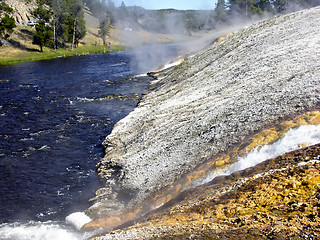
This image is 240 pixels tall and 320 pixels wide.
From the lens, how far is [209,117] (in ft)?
53.0

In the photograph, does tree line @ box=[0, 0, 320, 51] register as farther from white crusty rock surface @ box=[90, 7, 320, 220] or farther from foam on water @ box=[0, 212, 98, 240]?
foam on water @ box=[0, 212, 98, 240]

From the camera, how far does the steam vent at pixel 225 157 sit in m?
7.40

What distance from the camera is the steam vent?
7.40m

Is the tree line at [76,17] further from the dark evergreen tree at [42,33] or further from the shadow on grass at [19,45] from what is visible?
the shadow on grass at [19,45]

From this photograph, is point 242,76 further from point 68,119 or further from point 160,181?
point 68,119

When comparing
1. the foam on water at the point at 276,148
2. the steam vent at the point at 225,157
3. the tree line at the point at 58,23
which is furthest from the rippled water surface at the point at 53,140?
the tree line at the point at 58,23

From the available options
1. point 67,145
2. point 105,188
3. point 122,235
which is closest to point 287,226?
point 122,235

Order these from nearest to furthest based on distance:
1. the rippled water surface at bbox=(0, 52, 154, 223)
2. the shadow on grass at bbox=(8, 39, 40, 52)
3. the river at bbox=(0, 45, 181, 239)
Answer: the river at bbox=(0, 45, 181, 239) < the rippled water surface at bbox=(0, 52, 154, 223) < the shadow on grass at bbox=(8, 39, 40, 52)

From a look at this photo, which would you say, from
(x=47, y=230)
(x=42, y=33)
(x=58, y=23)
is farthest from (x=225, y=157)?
(x=58, y=23)

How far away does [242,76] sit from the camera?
20344mm

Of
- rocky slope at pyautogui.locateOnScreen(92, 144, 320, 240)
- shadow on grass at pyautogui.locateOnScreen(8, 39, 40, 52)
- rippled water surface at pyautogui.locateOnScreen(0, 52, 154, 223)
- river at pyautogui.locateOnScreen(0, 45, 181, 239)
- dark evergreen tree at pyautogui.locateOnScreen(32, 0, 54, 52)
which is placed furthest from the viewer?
dark evergreen tree at pyautogui.locateOnScreen(32, 0, 54, 52)

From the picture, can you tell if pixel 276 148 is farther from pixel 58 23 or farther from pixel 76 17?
pixel 76 17

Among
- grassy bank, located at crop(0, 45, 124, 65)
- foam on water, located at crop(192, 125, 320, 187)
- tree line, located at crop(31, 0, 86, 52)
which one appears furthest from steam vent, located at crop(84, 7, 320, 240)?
tree line, located at crop(31, 0, 86, 52)

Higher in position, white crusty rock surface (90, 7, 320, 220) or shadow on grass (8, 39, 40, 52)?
shadow on grass (8, 39, 40, 52)
